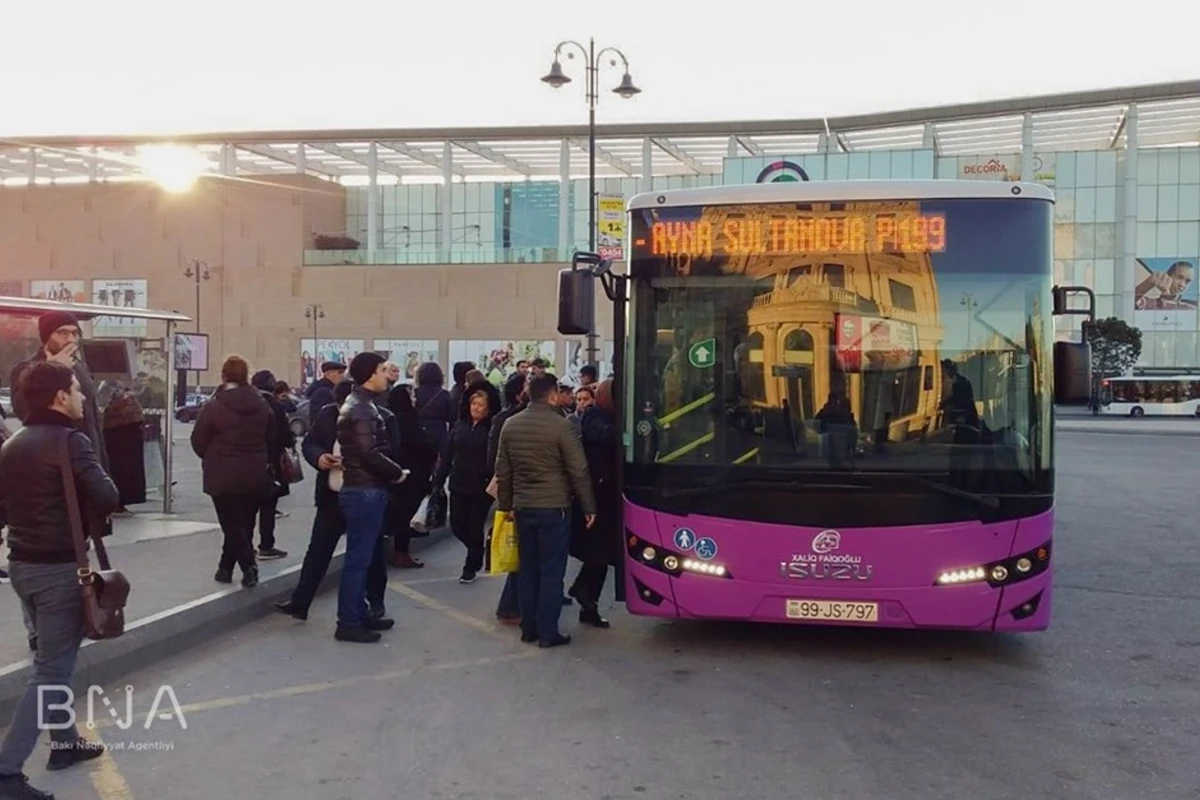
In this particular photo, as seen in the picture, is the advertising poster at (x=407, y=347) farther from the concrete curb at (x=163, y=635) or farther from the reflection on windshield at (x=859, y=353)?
the reflection on windshield at (x=859, y=353)

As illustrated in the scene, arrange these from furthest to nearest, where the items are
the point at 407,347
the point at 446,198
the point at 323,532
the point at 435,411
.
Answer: the point at 407,347
the point at 446,198
the point at 435,411
the point at 323,532

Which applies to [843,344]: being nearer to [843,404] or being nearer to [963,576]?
[843,404]

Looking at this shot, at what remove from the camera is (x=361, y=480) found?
6832mm

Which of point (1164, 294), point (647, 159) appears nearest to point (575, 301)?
point (647, 159)

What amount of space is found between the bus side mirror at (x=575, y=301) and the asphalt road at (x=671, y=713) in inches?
80.2

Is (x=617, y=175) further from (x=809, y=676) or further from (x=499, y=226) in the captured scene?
(x=809, y=676)

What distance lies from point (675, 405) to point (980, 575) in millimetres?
2020

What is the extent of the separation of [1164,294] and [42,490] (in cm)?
6399

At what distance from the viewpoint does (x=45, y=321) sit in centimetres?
655

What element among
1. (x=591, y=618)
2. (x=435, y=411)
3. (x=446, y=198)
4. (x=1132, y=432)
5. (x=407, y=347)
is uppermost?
(x=446, y=198)

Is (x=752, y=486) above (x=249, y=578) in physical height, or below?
above

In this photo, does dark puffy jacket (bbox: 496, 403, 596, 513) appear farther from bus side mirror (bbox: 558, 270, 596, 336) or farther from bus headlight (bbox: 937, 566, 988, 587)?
bus headlight (bbox: 937, 566, 988, 587)

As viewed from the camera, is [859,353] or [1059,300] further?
[1059,300]

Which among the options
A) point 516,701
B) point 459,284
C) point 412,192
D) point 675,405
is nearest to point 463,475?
point 675,405
